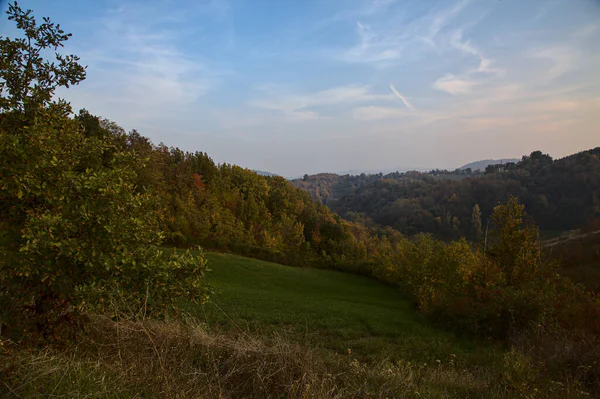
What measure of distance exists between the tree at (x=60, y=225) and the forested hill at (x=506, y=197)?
11756 cm

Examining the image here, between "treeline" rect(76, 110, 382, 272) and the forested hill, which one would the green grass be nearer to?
"treeline" rect(76, 110, 382, 272)

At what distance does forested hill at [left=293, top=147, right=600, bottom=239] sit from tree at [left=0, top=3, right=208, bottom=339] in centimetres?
11756

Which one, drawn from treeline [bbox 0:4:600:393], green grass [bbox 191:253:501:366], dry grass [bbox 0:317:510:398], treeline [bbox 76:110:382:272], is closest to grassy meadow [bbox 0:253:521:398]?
dry grass [bbox 0:317:510:398]

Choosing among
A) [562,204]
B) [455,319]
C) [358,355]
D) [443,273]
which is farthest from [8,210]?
[562,204]

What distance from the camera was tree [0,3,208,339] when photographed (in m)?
3.92

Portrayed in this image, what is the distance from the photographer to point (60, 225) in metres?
4.05

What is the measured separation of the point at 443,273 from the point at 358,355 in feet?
54.0

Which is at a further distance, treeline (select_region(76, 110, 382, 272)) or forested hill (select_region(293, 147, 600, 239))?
forested hill (select_region(293, 147, 600, 239))

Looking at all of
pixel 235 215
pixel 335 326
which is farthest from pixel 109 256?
pixel 235 215

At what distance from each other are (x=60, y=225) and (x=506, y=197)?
14042cm

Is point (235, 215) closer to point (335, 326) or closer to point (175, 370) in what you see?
point (335, 326)

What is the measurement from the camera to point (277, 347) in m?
4.24

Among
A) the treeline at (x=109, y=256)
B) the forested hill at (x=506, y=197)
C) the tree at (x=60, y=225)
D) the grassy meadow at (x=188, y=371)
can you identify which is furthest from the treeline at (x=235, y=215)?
the forested hill at (x=506, y=197)

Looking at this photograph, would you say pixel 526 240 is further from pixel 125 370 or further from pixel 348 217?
pixel 348 217
